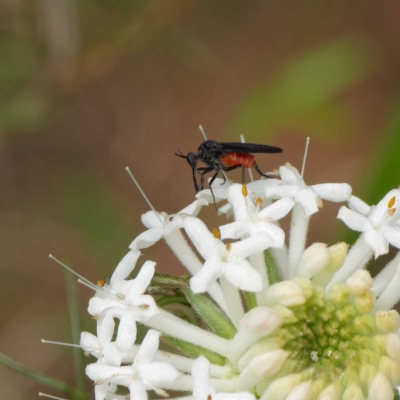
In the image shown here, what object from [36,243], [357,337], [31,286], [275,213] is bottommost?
[357,337]

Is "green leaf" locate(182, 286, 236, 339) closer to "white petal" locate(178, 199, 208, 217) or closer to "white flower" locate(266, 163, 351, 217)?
"white petal" locate(178, 199, 208, 217)

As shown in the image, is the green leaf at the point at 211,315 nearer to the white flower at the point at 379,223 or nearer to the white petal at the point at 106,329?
the white petal at the point at 106,329

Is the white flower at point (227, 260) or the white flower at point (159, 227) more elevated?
the white flower at point (159, 227)

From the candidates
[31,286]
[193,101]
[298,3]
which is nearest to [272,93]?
[193,101]

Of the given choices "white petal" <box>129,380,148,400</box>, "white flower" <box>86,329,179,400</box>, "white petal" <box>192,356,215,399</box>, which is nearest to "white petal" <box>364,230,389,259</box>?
"white petal" <box>192,356,215,399</box>

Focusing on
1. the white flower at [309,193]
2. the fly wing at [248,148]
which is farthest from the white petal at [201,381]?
the fly wing at [248,148]

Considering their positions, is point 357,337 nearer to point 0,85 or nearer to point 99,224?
point 99,224
